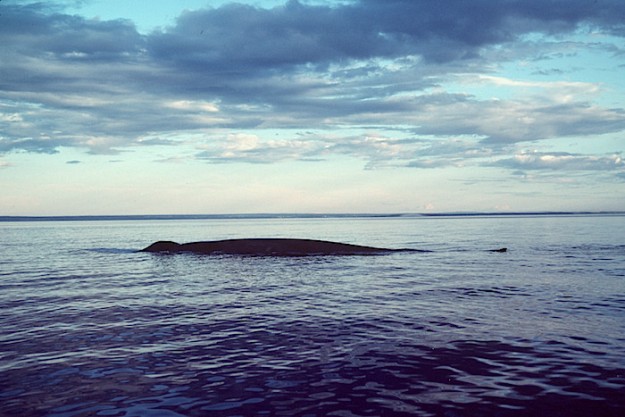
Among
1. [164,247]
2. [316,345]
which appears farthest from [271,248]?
[316,345]

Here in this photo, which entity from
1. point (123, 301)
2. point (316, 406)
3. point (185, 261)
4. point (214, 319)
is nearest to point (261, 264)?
point (185, 261)

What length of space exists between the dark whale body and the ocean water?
578 inches

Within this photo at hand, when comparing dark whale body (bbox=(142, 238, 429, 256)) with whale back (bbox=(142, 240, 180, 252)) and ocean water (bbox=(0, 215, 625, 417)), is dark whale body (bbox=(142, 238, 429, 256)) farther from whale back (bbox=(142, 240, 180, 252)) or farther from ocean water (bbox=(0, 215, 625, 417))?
ocean water (bbox=(0, 215, 625, 417))

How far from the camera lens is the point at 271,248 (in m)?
42.3

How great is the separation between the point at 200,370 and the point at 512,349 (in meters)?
7.86

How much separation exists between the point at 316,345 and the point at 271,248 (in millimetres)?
29861

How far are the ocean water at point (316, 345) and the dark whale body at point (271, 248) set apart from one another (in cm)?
1468

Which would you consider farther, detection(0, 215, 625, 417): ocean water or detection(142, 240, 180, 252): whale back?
detection(142, 240, 180, 252): whale back

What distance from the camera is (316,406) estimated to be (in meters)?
8.63

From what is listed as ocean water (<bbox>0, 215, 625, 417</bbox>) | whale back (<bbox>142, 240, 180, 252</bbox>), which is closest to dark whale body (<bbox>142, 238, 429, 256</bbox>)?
whale back (<bbox>142, 240, 180, 252</bbox>)

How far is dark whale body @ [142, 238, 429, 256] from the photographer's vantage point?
1614 inches

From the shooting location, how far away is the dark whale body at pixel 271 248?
41.0 metres

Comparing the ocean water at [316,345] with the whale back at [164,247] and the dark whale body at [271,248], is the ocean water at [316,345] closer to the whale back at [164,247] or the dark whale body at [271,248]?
the dark whale body at [271,248]

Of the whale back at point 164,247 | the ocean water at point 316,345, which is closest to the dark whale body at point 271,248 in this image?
the whale back at point 164,247
